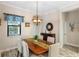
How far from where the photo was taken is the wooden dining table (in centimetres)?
178

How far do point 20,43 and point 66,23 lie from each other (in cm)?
84

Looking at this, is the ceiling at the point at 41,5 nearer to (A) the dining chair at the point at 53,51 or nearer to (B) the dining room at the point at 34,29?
(B) the dining room at the point at 34,29

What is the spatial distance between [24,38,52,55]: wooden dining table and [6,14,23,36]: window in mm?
224

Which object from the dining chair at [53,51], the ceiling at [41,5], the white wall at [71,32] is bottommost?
the dining chair at [53,51]

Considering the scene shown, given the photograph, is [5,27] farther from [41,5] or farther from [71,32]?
[71,32]

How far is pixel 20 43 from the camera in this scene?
1.79 metres

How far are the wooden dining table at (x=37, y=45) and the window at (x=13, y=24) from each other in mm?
224

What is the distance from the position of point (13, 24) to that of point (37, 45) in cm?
54

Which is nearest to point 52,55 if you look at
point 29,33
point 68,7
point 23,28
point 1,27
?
point 29,33

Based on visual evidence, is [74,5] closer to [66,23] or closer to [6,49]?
[66,23]

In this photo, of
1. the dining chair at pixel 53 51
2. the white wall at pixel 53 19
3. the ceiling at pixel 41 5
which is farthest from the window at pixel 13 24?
the dining chair at pixel 53 51

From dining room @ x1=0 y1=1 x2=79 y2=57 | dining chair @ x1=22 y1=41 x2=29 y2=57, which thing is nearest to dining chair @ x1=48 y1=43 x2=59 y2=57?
dining room @ x1=0 y1=1 x2=79 y2=57

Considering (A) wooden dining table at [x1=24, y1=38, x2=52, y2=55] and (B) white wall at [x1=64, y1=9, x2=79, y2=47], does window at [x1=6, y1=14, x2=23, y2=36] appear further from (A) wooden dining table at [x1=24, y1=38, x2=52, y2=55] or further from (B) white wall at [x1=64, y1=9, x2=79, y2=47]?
(B) white wall at [x1=64, y1=9, x2=79, y2=47]

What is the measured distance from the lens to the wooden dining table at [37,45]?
1.78 m
